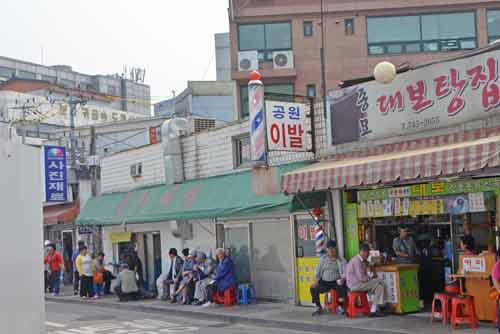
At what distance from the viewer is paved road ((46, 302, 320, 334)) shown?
48.0ft

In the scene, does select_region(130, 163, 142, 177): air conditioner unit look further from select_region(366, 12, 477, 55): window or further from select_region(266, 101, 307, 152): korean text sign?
select_region(366, 12, 477, 55): window

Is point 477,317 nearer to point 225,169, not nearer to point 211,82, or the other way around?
point 225,169

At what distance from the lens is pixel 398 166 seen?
12.1m

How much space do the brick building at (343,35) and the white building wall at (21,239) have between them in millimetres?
31501

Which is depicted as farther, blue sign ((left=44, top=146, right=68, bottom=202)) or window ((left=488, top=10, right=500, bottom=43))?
window ((left=488, top=10, right=500, bottom=43))

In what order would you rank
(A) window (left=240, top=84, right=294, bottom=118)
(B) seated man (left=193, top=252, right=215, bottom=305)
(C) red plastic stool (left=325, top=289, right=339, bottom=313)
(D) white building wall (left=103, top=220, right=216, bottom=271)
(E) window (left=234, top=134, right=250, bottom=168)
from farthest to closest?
(A) window (left=240, top=84, right=294, bottom=118) < (D) white building wall (left=103, top=220, right=216, bottom=271) < (E) window (left=234, top=134, right=250, bottom=168) < (B) seated man (left=193, top=252, right=215, bottom=305) < (C) red plastic stool (left=325, top=289, right=339, bottom=313)

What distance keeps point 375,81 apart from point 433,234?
11.2 feet

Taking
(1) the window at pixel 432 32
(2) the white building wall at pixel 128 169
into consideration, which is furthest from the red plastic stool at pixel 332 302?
(1) the window at pixel 432 32

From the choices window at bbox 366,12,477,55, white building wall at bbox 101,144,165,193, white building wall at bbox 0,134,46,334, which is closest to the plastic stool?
white building wall at bbox 101,144,165,193

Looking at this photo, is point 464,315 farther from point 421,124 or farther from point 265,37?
point 265,37

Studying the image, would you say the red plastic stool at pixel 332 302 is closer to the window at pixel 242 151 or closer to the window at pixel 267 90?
the window at pixel 242 151

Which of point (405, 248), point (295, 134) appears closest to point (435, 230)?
point (405, 248)

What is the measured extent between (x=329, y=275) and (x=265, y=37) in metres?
22.2

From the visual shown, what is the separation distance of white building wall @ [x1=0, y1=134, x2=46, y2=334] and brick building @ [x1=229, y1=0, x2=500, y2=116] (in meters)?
31.5
